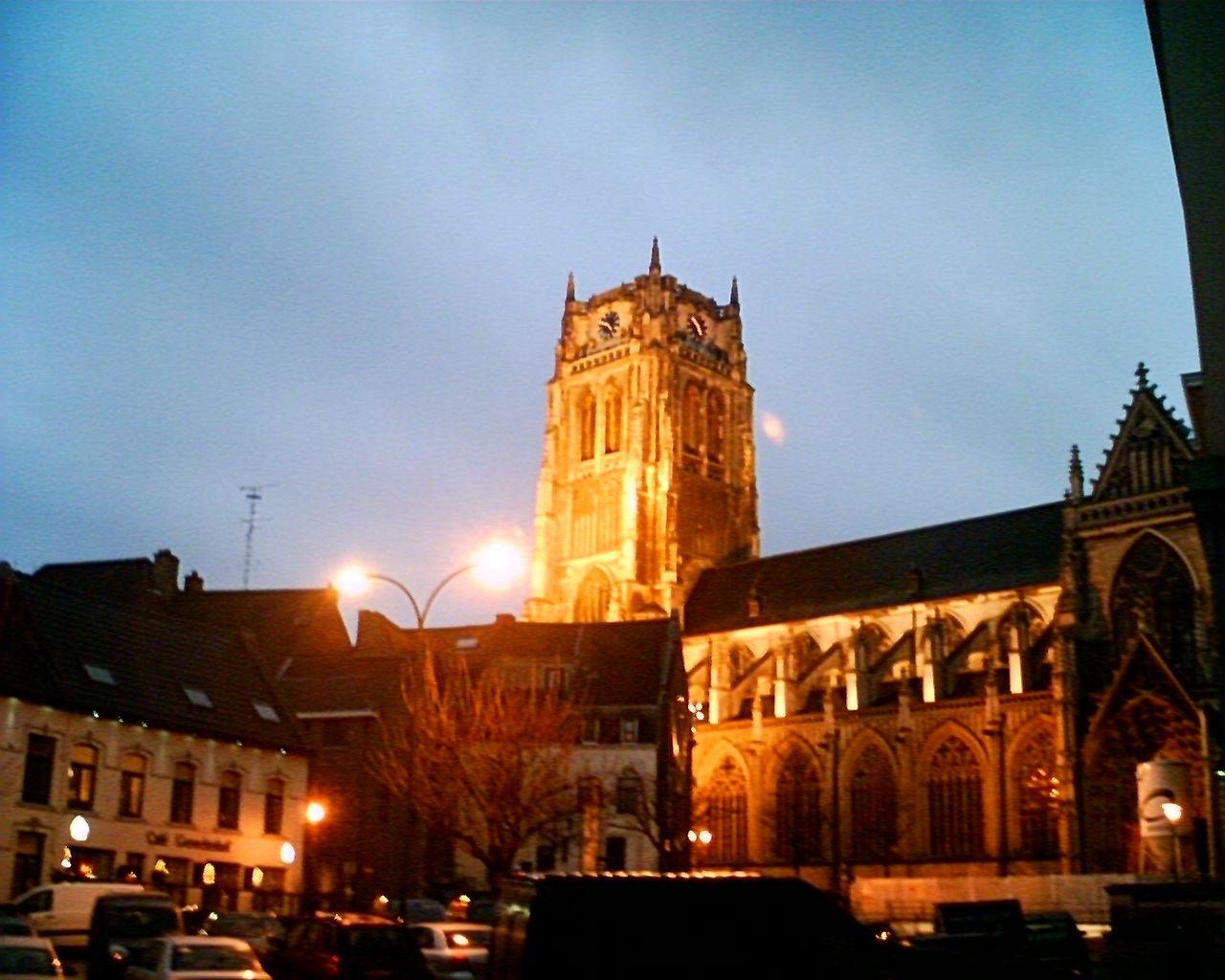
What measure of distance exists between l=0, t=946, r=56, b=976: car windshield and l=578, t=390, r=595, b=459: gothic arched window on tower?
8333 cm

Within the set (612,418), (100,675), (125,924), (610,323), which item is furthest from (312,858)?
(610,323)

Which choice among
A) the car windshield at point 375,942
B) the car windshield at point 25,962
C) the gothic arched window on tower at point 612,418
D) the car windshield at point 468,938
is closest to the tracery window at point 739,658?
the gothic arched window on tower at point 612,418

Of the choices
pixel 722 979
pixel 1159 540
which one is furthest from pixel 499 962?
pixel 1159 540

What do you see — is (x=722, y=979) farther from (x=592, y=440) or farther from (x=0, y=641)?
(x=592, y=440)

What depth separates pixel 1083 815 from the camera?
5275 centimetres

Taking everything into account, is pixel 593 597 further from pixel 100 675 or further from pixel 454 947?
pixel 454 947

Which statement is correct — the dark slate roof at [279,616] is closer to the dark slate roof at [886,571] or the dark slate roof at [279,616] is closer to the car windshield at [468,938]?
the dark slate roof at [886,571]

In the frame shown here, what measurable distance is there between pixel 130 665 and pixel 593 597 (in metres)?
55.5

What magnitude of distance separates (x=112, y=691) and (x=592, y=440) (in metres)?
64.7

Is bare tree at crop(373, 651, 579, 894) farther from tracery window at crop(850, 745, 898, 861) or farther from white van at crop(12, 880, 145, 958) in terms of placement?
tracery window at crop(850, 745, 898, 861)

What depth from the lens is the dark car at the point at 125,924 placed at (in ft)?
77.4

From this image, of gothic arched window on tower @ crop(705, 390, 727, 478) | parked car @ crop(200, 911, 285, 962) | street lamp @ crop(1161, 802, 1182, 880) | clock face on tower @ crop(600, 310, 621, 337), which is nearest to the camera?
parked car @ crop(200, 911, 285, 962)

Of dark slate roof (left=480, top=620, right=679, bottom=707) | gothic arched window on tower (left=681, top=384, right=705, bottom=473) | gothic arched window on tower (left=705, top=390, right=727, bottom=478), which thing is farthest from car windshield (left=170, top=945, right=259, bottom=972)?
gothic arched window on tower (left=705, top=390, right=727, bottom=478)

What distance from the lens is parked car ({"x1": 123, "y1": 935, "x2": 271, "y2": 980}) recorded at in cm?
1838
